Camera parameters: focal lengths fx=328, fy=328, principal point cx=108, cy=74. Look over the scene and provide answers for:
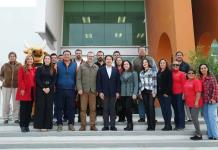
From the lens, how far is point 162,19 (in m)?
14.8

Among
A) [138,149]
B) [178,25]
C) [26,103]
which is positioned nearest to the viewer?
[138,149]

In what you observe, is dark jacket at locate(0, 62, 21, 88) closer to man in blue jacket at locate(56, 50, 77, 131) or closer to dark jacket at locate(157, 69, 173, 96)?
man in blue jacket at locate(56, 50, 77, 131)

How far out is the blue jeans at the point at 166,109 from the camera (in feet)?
26.1

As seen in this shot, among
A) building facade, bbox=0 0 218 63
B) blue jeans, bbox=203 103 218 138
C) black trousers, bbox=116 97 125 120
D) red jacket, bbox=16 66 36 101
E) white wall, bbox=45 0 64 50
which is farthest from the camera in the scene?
white wall, bbox=45 0 64 50

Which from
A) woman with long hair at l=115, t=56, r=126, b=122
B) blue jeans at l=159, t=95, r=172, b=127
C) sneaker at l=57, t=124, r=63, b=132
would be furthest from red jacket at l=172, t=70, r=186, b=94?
sneaker at l=57, t=124, r=63, b=132

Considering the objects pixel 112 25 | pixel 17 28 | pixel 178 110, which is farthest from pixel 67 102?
pixel 112 25

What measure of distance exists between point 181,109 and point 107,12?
38.7 ft

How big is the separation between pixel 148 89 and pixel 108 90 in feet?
3.26

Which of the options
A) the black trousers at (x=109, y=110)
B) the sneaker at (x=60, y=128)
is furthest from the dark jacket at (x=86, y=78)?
the sneaker at (x=60, y=128)

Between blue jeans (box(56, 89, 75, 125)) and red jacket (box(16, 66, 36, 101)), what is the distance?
664mm

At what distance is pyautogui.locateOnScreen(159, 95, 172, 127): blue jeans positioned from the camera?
7.96 metres

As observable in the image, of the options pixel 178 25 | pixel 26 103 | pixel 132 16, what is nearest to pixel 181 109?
pixel 26 103

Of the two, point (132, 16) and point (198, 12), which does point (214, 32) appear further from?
point (132, 16)

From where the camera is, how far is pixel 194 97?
752 centimetres
